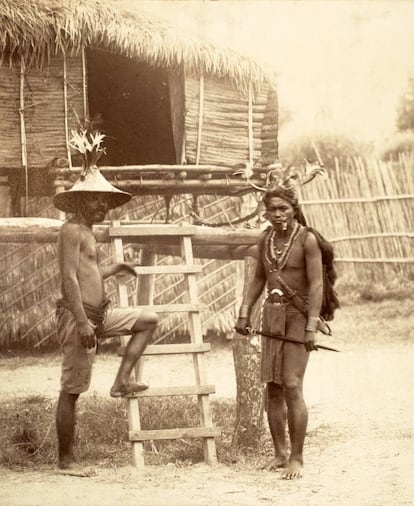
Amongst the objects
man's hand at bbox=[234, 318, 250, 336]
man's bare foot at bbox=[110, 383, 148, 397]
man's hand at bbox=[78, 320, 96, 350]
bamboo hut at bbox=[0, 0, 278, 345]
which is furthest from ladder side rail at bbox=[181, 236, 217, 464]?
bamboo hut at bbox=[0, 0, 278, 345]

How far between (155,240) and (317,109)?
1510 centimetres

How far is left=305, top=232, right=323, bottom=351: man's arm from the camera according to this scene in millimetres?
4887

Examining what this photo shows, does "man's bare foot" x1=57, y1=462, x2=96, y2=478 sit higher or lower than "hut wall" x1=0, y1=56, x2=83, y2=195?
lower

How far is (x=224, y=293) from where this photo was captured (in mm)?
10805

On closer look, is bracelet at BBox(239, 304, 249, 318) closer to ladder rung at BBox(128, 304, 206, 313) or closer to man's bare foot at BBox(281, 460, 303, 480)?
ladder rung at BBox(128, 304, 206, 313)

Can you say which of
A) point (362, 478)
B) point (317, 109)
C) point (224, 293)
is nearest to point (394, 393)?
point (362, 478)

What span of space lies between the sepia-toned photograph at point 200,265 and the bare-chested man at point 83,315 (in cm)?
1

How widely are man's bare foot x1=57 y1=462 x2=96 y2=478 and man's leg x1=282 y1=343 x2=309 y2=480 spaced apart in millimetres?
1074

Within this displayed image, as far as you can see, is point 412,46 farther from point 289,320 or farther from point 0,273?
point 0,273

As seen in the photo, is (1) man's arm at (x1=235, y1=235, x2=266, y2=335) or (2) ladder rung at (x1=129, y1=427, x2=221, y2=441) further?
(1) man's arm at (x1=235, y1=235, x2=266, y2=335)

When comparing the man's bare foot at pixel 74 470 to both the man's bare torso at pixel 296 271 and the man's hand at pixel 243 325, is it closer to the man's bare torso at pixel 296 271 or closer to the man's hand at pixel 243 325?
the man's hand at pixel 243 325

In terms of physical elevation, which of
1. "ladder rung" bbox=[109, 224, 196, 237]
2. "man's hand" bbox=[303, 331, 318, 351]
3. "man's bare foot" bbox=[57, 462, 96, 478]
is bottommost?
"man's bare foot" bbox=[57, 462, 96, 478]

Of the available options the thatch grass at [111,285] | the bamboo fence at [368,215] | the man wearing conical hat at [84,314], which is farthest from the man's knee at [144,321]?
the bamboo fence at [368,215]

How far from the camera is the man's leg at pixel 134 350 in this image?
503 cm
